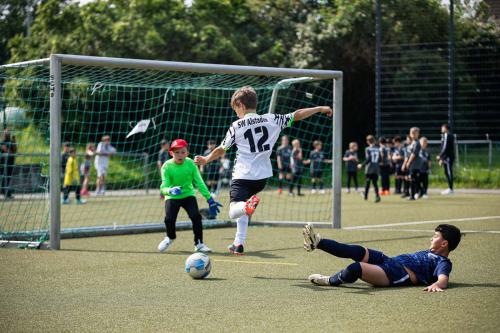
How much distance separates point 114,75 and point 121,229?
2.59 meters

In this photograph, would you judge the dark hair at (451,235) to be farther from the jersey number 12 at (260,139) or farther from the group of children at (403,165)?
the group of children at (403,165)

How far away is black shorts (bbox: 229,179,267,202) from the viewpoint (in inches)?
341

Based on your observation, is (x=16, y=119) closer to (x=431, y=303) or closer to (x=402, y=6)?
(x=431, y=303)

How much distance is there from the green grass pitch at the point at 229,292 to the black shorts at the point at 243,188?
78 cm

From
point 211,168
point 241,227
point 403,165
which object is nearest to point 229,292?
point 241,227

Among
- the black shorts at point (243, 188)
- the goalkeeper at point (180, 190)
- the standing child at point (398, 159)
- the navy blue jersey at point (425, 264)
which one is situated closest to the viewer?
the navy blue jersey at point (425, 264)

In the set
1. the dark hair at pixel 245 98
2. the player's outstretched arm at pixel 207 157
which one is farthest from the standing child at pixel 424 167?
the player's outstretched arm at pixel 207 157

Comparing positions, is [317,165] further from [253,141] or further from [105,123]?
[253,141]

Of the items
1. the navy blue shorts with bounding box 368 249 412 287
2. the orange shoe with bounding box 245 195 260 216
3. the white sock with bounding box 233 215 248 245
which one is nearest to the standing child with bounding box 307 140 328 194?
the white sock with bounding box 233 215 248 245

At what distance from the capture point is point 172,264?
8820mm

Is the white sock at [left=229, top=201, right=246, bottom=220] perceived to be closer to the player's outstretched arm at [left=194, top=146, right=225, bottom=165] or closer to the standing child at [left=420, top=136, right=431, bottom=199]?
the player's outstretched arm at [left=194, top=146, right=225, bottom=165]

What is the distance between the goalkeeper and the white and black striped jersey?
1.16 metres

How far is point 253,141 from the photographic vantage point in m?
8.69

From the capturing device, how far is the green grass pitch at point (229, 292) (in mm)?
5559
